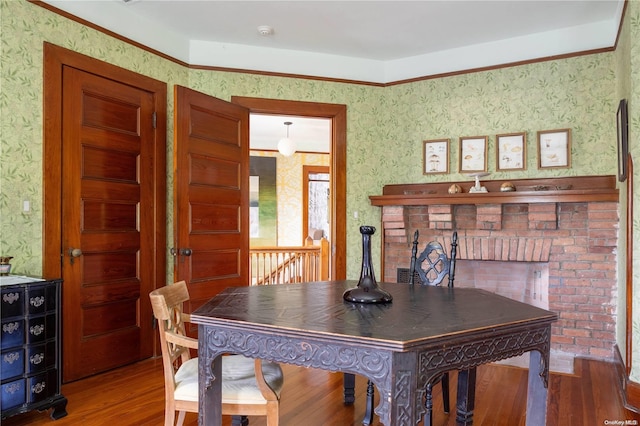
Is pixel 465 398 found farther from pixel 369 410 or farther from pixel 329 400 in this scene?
pixel 329 400

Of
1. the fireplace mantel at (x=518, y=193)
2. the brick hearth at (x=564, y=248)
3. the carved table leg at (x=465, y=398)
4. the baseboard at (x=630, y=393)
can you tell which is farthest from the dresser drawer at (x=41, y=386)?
the baseboard at (x=630, y=393)

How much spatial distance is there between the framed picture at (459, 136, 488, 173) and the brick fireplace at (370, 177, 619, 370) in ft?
0.53

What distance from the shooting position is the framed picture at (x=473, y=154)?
418 cm

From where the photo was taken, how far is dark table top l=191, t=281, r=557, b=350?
4.66ft

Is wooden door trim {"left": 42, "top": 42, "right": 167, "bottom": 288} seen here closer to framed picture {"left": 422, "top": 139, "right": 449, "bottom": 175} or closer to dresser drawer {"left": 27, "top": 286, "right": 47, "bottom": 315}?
dresser drawer {"left": 27, "top": 286, "right": 47, "bottom": 315}

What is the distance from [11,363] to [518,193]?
3.67 meters

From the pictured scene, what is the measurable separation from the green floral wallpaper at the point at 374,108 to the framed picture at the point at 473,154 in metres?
0.06

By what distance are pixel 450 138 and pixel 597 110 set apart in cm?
121

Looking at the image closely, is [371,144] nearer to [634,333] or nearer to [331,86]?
[331,86]

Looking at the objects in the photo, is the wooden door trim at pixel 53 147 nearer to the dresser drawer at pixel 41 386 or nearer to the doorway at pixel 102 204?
the doorway at pixel 102 204

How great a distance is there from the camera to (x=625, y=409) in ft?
8.73

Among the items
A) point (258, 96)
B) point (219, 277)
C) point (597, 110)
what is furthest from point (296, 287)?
point (597, 110)

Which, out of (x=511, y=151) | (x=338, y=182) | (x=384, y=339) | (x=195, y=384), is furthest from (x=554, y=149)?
(x=195, y=384)

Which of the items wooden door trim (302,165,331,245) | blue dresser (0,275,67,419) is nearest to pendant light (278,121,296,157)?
wooden door trim (302,165,331,245)
